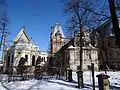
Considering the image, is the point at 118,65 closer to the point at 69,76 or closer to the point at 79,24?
the point at 79,24

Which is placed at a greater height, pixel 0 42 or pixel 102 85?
pixel 0 42

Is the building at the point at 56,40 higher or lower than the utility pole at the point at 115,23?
higher

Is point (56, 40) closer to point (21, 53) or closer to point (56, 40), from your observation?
point (56, 40)

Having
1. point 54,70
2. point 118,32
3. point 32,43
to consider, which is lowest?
point 54,70

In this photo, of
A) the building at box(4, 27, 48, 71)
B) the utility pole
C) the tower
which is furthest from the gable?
the utility pole

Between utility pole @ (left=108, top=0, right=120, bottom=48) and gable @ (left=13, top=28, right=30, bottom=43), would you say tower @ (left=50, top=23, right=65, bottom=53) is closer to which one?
gable @ (left=13, top=28, right=30, bottom=43)

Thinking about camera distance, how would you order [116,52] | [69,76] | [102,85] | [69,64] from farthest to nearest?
[116,52]
[69,64]
[69,76]
[102,85]

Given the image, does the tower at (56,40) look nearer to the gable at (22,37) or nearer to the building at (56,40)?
the building at (56,40)

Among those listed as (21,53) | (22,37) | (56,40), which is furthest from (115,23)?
(56,40)

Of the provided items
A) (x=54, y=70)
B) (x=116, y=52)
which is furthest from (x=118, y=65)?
(x=54, y=70)

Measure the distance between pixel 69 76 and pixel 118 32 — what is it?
1452cm

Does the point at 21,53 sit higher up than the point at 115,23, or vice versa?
the point at 21,53

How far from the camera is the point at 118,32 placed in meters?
8.78

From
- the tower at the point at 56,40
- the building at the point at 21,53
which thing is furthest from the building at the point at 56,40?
the building at the point at 21,53
